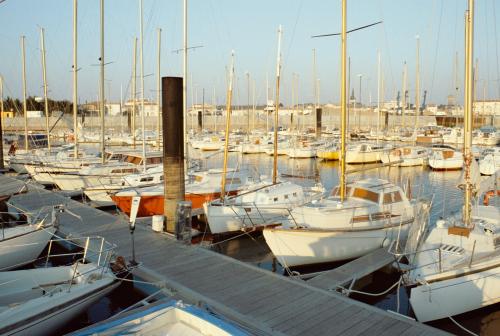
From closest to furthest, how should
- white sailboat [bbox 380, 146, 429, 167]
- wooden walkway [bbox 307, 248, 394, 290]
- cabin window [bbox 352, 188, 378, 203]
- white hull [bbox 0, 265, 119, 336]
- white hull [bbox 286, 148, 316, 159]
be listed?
1. white hull [bbox 0, 265, 119, 336]
2. wooden walkway [bbox 307, 248, 394, 290]
3. cabin window [bbox 352, 188, 378, 203]
4. white sailboat [bbox 380, 146, 429, 167]
5. white hull [bbox 286, 148, 316, 159]

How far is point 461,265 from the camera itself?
9.97 m

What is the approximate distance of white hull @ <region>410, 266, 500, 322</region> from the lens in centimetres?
938

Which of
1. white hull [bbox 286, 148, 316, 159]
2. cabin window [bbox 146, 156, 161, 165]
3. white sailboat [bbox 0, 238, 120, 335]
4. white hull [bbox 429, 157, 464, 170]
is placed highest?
cabin window [bbox 146, 156, 161, 165]

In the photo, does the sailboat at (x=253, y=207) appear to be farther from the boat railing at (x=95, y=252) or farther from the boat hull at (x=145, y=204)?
the boat railing at (x=95, y=252)

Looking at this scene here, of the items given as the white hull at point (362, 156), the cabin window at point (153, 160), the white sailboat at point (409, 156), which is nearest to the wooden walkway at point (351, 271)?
the cabin window at point (153, 160)

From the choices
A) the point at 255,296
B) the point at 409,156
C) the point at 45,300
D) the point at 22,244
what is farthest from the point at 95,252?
the point at 409,156

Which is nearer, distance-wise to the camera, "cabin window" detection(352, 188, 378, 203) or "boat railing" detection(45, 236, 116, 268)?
"boat railing" detection(45, 236, 116, 268)

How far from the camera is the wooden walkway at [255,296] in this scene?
7617 mm

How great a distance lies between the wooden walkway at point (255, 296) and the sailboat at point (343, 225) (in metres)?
2.35

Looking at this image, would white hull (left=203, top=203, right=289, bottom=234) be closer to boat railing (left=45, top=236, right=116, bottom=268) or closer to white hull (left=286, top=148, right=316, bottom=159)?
boat railing (left=45, top=236, right=116, bottom=268)

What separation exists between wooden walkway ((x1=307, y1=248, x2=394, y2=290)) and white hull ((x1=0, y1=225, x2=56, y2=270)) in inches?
297

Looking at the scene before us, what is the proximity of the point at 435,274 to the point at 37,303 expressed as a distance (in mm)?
Answer: 7926

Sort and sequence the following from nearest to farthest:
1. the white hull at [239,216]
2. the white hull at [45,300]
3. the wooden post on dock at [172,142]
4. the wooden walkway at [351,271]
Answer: the white hull at [45,300], the wooden walkway at [351,271], the wooden post on dock at [172,142], the white hull at [239,216]

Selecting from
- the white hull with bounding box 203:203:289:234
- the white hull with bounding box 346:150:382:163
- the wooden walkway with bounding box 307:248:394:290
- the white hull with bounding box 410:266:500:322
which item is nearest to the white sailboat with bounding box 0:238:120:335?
the wooden walkway with bounding box 307:248:394:290
